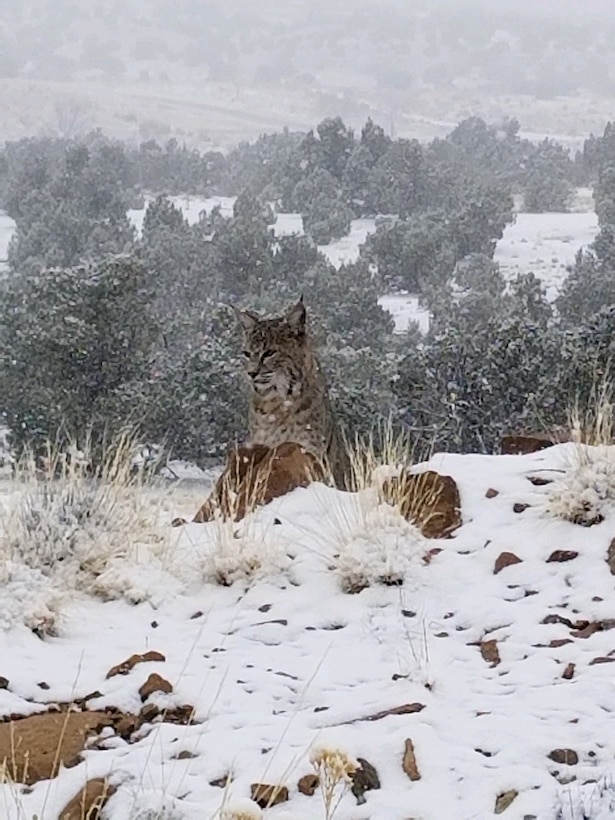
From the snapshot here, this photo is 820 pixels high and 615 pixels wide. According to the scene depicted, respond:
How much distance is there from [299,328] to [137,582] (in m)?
3.07

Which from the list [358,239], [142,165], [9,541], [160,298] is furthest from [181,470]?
[142,165]

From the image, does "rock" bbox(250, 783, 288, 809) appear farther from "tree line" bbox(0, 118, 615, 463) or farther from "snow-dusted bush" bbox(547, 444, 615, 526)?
"tree line" bbox(0, 118, 615, 463)

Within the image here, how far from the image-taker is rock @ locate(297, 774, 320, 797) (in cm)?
313

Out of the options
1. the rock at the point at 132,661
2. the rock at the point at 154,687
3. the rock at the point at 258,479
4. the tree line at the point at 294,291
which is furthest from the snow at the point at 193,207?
the rock at the point at 154,687

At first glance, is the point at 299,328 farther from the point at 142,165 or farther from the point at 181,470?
the point at 142,165

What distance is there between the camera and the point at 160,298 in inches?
1243

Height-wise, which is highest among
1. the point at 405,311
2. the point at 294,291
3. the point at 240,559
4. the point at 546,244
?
the point at 546,244

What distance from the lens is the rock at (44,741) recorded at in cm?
324

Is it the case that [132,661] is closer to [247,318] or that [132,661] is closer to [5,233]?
[247,318]

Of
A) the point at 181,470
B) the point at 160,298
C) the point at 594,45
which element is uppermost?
the point at 594,45

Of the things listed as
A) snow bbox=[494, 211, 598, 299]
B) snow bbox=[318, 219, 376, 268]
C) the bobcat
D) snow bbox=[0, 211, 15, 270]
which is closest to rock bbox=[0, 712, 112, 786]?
the bobcat

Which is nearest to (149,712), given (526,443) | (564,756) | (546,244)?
(564,756)

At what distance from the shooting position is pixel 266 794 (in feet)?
10.1

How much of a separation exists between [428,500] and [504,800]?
2.56 meters
